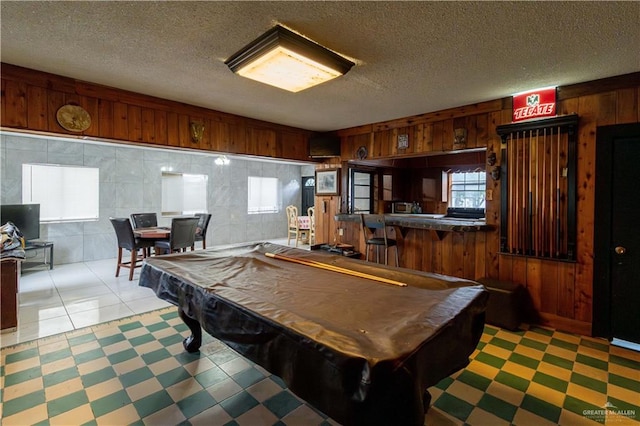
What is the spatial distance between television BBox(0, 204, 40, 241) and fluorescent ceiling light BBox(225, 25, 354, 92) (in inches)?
206

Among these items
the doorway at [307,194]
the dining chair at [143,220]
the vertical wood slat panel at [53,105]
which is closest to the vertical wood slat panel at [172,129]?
the vertical wood slat panel at [53,105]

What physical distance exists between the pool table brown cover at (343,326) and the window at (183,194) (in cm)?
542

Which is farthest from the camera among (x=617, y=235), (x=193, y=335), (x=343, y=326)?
(x=617, y=235)

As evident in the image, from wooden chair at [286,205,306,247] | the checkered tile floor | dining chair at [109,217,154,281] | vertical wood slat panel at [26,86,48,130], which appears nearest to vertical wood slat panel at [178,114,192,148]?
vertical wood slat panel at [26,86,48,130]

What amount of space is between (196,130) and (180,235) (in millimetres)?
1848

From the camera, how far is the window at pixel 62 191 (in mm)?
5723

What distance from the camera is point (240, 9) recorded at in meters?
1.80

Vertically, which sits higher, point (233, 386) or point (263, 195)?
point (263, 195)

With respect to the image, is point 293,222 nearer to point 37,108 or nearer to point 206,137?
point 206,137

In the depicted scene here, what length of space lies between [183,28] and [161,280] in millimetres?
1767

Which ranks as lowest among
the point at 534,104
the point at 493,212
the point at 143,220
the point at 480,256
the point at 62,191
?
the point at 480,256

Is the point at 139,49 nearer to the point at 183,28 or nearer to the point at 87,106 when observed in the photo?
the point at 183,28

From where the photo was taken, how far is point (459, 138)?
12.5 ft

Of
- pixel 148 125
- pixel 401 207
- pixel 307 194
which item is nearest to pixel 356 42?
pixel 148 125
